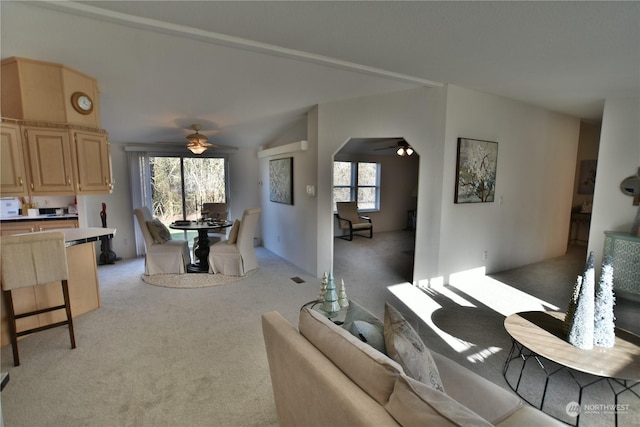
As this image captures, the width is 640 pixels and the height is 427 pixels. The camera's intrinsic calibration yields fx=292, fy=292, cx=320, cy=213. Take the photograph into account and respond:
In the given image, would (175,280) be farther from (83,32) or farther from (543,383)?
(543,383)

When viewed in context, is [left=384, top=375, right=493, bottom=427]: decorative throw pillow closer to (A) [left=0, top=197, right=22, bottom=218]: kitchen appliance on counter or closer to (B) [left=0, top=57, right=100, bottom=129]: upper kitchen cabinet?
(B) [left=0, top=57, right=100, bottom=129]: upper kitchen cabinet

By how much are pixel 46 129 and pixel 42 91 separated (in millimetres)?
349

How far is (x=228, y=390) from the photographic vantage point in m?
2.00

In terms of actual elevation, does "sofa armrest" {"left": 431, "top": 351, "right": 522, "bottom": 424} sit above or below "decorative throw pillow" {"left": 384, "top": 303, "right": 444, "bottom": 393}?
below

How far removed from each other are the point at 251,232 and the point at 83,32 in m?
2.96

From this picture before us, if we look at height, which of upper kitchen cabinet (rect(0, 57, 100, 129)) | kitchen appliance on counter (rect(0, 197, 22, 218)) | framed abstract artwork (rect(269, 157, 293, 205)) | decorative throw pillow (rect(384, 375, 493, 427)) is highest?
upper kitchen cabinet (rect(0, 57, 100, 129))

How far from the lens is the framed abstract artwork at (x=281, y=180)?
16.2 ft

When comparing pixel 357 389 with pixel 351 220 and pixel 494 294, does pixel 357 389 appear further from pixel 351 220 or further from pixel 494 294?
pixel 351 220

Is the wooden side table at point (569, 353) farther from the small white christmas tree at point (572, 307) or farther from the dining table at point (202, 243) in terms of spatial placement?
the dining table at point (202, 243)

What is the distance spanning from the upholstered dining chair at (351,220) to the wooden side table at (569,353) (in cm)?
485

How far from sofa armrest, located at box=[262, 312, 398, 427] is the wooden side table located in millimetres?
1361

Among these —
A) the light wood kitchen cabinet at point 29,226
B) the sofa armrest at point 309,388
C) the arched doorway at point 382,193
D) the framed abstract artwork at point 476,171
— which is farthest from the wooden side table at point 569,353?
the light wood kitchen cabinet at point 29,226

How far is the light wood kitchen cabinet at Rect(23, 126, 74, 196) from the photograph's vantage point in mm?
2785

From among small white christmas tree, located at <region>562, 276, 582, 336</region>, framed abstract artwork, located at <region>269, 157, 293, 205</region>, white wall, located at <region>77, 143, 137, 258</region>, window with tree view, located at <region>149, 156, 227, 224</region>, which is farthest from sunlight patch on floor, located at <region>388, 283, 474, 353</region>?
white wall, located at <region>77, 143, 137, 258</region>
